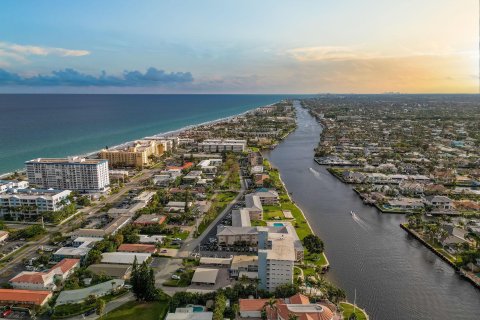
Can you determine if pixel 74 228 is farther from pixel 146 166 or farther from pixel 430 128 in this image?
pixel 430 128

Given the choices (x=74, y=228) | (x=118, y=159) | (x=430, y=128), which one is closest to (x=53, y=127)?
(x=118, y=159)

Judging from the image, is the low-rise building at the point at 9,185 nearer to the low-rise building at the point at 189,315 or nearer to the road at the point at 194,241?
the road at the point at 194,241

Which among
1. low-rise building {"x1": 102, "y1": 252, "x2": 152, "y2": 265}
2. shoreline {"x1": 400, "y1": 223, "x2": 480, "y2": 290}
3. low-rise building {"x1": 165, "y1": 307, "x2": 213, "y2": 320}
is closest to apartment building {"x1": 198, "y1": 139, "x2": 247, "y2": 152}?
shoreline {"x1": 400, "y1": 223, "x2": 480, "y2": 290}

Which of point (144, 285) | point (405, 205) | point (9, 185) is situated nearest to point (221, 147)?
point (9, 185)

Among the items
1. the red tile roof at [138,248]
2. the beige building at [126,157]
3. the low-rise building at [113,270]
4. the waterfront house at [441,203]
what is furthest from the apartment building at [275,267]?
the beige building at [126,157]

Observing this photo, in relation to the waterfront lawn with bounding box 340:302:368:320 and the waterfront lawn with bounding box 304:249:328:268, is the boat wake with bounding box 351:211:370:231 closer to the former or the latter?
the waterfront lawn with bounding box 304:249:328:268
